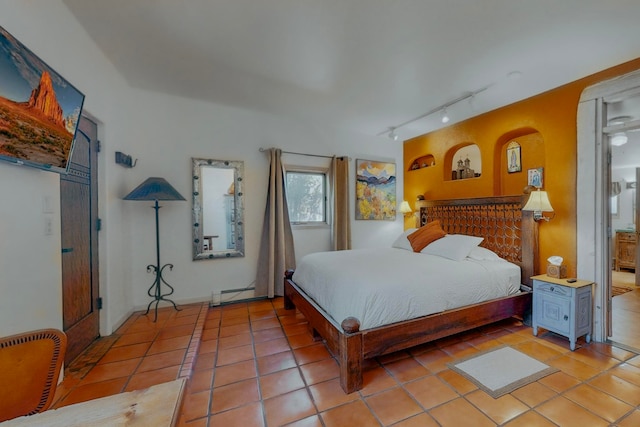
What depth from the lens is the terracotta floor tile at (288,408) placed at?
5.00 ft

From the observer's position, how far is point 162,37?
6.77 ft

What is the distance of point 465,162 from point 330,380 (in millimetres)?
3644

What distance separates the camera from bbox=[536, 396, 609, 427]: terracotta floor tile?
1480 millimetres

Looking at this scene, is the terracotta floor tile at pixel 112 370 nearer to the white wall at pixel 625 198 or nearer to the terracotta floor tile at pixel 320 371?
the terracotta floor tile at pixel 320 371

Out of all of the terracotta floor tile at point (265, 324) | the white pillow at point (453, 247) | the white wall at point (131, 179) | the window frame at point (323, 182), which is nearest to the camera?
the white wall at point (131, 179)

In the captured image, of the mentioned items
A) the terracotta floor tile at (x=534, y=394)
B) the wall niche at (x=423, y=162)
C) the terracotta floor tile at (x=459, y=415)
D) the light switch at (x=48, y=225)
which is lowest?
the terracotta floor tile at (x=459, y=415)

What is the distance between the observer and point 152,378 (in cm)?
185

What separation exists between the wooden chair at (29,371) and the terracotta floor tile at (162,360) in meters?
1.20

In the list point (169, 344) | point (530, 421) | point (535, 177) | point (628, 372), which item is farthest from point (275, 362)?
point (535, 177)

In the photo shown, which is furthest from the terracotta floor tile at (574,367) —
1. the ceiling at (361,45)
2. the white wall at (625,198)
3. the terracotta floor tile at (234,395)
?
the white wall at (625,198)

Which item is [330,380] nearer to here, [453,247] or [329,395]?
[329,395]

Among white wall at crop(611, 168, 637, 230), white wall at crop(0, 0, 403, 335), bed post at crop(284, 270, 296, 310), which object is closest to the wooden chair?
Result: white wall at crop(0, 0, 403, 335)

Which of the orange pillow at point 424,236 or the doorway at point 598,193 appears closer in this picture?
A: the doorway at point 598,193

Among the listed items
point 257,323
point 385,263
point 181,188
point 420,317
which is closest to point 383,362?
point 420,317
